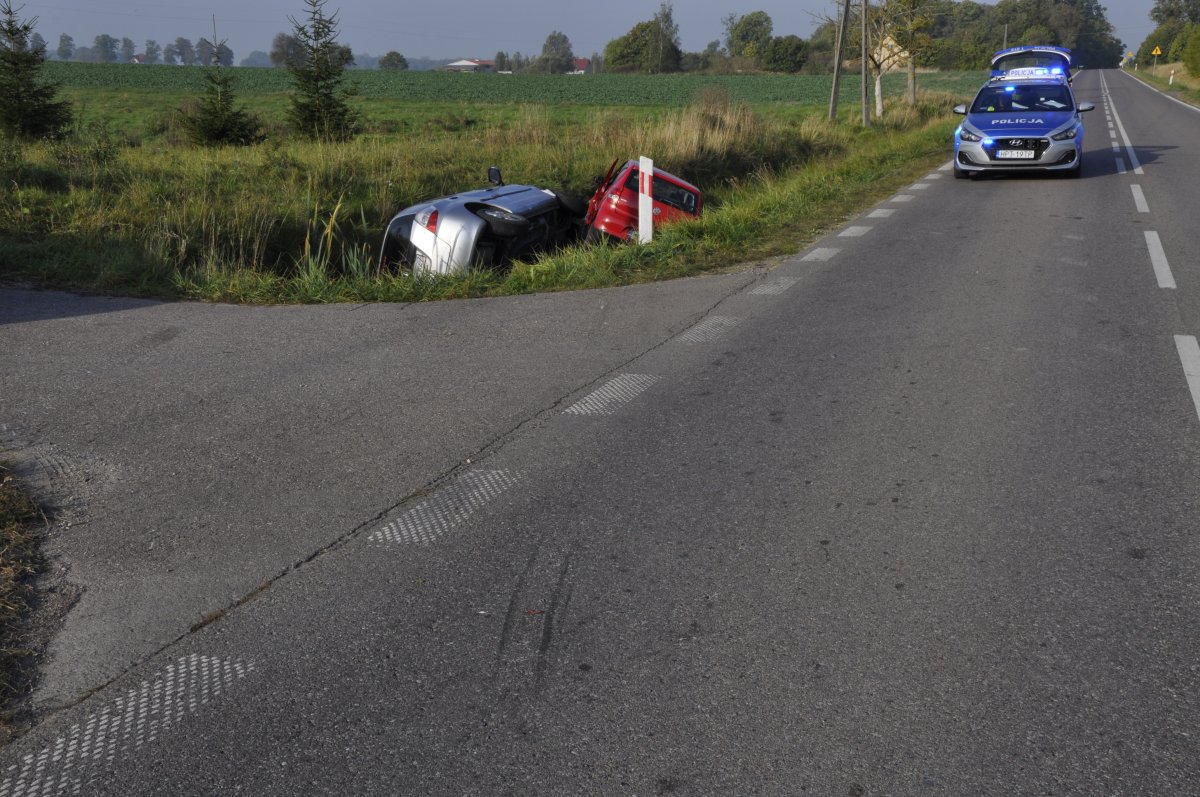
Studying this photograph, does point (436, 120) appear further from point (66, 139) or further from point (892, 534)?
point (892, 534)

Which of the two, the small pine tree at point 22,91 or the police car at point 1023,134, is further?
the small pine tree at point 22,91

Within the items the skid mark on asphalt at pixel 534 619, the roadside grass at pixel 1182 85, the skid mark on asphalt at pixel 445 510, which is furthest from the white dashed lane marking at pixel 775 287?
the roadside grass at pixel 1182 85

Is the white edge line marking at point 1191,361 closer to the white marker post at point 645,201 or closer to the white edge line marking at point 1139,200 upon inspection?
the white marker post at point 645,201

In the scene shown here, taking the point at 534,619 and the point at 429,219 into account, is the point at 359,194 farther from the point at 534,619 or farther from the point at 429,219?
the point at 534,619

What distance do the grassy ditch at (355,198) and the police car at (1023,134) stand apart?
1.52m

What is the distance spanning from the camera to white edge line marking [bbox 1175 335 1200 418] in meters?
5.73

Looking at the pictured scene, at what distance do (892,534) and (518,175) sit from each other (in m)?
15.8

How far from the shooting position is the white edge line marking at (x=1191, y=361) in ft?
18.8

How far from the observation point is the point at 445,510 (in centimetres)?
427

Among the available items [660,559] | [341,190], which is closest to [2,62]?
[341,190]

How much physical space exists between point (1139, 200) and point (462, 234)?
9.85 metres

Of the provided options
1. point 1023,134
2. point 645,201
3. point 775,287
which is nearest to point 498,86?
point 1023,134

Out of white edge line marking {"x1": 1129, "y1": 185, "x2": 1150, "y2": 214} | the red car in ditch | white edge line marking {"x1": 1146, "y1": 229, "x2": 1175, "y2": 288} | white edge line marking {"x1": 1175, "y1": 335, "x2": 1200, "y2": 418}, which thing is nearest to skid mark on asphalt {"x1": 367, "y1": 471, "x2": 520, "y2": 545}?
white edge line marking {"x1": 1175, "y1": 335, "x2": 1200, "y2": 418}

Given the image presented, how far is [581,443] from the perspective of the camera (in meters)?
5.03
